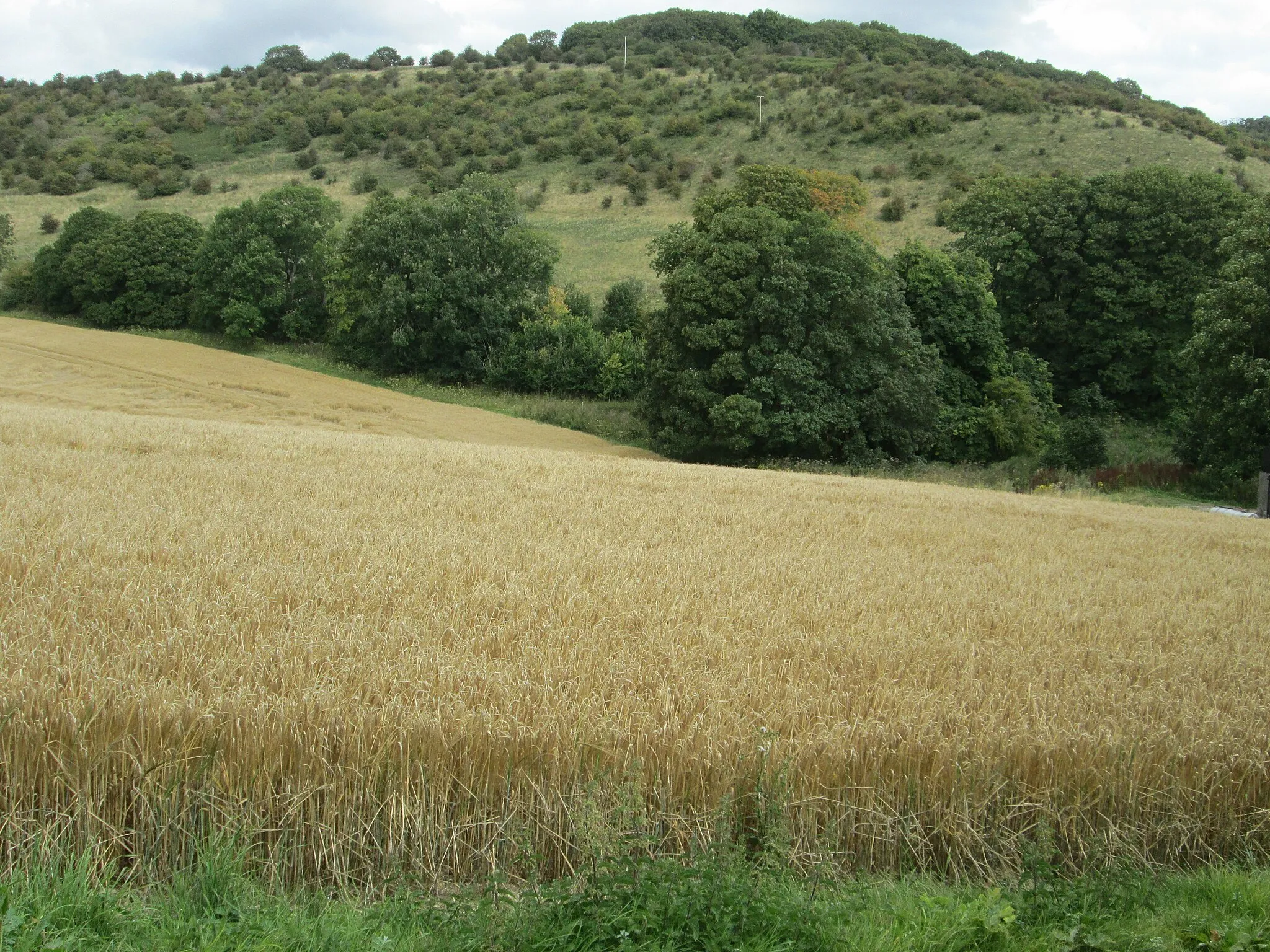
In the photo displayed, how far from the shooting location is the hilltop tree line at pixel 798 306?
3547cm

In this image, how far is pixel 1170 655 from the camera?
7199 millimetres

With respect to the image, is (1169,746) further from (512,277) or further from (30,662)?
(512,277)

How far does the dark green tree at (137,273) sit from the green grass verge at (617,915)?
2267 inches

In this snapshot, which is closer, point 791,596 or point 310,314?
point 791,596

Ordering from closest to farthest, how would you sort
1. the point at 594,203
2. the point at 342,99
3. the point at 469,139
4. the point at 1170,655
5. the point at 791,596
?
the point at 1170,655, the point at 791,596, the point at 594,203, the point at 469,139, the point at 342,99

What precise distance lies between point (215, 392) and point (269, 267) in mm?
16805

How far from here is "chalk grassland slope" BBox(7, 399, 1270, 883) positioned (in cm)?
397

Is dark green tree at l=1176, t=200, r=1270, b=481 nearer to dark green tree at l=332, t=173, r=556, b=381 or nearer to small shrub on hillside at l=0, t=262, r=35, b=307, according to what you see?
dark green tree at l=332, t=173, r=556, b=381

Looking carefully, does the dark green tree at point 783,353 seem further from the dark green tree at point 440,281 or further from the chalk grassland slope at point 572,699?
the chalk grassland slope at point 572,699

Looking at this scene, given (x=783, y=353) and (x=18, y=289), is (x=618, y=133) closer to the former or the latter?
(x=18, y=289)

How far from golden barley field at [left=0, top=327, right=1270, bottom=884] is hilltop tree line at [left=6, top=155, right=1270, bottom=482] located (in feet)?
85.7

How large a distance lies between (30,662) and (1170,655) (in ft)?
25.1

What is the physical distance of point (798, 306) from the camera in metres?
35.7

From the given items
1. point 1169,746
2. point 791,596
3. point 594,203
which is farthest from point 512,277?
point 1169,746
